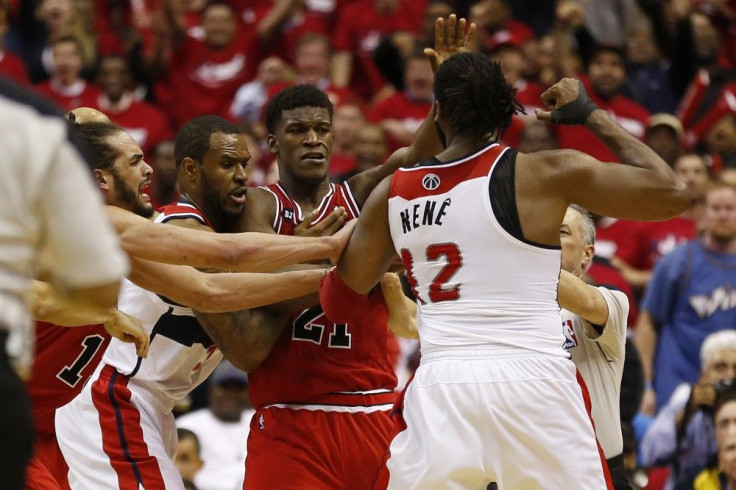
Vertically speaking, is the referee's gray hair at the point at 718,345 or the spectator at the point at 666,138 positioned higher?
the spectator at the point at 666,138

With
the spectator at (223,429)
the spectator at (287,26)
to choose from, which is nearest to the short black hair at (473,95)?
the spectator at (223,429)

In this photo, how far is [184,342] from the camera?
20.2 feet

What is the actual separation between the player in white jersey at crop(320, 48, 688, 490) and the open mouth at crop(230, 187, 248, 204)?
1211 millimetres

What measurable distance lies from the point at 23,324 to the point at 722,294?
7533mm

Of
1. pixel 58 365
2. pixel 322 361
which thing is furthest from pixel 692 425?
pixel 58 365

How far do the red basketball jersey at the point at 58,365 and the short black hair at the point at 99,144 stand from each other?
0.78m

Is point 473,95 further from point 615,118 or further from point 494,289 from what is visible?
point 615,118

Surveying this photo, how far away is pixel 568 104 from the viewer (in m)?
5.18

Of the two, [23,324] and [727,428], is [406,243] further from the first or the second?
[727,428]

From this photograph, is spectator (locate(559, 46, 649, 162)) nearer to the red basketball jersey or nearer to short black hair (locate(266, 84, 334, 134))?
short black hair (locate(266, 84, 334, 134))

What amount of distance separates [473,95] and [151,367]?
2.16 metres

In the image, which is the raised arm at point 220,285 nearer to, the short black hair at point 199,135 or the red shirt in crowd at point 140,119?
the short black hair at point 199,135

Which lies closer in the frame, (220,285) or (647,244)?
(220,285)

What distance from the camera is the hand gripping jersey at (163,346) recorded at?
241 inches
